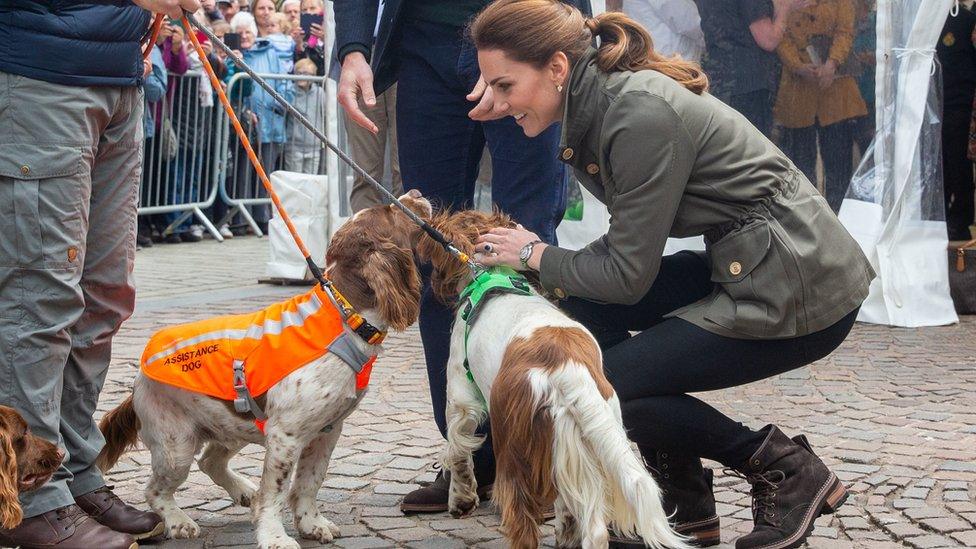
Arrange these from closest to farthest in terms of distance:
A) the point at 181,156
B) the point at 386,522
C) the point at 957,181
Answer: the point at 386,522 < the point at 957,181 < the point at 181,156

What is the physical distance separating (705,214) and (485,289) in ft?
2.31

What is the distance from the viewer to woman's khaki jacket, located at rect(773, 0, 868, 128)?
321 inches

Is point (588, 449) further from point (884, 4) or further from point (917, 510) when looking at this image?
point (884, 4)

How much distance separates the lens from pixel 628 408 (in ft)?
11.9

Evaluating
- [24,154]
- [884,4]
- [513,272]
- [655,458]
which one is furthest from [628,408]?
[884,4]

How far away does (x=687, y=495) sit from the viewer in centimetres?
385

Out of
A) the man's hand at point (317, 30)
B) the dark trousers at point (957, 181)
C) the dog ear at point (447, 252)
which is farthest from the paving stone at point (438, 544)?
the man's hand at point (317, 30)

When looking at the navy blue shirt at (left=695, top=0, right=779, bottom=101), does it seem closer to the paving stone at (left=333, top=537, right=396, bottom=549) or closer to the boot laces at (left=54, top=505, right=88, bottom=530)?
the paving stone at (left=333, top=537, right=396, bottom=549)

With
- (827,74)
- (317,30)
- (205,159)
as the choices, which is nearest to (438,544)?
A: (827,74)

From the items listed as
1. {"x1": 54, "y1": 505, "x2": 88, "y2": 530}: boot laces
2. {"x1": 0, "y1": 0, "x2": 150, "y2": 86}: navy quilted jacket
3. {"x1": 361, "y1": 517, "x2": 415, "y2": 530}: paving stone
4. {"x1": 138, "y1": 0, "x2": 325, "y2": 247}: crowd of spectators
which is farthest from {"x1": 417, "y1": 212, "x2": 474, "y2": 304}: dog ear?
{"x1": 138, "y1": 0, "x2": 325, "y2": 247}: crowd of spectators

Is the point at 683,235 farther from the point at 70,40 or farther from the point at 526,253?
the point at 70,40

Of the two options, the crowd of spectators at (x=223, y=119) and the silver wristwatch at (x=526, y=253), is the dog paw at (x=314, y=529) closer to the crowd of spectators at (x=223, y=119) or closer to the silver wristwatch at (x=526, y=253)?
the silver wristwatch at (x=526, y=253)

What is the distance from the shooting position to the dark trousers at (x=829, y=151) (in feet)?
27.1

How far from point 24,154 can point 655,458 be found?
210 cm
